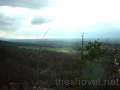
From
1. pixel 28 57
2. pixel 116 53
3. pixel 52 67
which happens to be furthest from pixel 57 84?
pixel 116 53

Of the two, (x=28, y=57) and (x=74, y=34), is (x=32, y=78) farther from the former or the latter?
(x=74, y=34)

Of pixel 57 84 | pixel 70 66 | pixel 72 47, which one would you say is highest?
pixel 72 47

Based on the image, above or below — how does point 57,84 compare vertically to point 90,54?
below

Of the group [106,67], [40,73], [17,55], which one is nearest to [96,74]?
[106,67]

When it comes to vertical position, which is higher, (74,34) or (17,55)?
(74,34)

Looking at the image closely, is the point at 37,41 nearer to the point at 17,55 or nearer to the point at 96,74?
the point at 17,55
